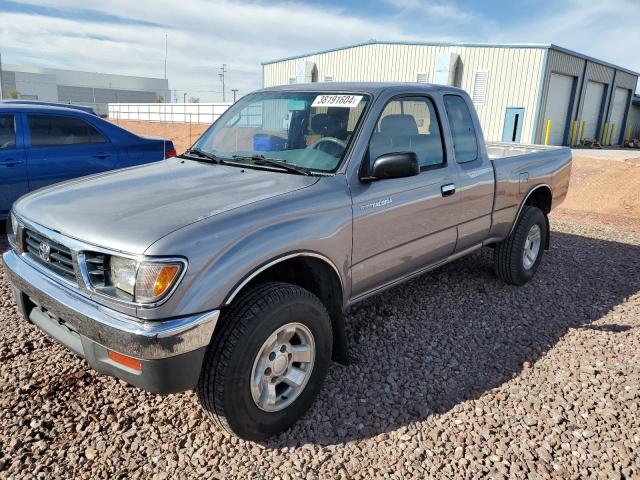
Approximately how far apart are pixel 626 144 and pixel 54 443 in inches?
1418

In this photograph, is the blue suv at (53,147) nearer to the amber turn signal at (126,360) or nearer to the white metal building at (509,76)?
the amber turn signal at (126,360)

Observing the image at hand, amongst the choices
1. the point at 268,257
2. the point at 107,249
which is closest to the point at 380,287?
the point at 268,257

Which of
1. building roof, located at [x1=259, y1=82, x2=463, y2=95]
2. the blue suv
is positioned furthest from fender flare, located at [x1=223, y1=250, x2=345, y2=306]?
the blue suv

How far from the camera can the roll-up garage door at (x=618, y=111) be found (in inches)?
1216

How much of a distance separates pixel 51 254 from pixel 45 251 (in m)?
0.06

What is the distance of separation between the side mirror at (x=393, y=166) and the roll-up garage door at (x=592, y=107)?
28.3m

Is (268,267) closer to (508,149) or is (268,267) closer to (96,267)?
Answer: (96,267)

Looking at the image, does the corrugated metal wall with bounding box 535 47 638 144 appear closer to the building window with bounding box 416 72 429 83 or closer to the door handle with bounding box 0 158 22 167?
the building window with bounding box 416 72 429 83

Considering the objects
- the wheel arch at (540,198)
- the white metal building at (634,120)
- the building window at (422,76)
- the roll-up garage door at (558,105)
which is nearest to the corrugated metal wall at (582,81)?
the roll-up garage door at (558,105)

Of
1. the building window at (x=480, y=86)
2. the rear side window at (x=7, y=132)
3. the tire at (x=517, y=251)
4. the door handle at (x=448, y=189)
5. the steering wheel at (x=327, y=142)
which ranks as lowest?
the tire at (x=517, y=251)

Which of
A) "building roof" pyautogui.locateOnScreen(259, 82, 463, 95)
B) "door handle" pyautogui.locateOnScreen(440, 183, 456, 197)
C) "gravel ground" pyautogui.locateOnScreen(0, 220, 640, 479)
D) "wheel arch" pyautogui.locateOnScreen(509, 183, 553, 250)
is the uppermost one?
"building roof" pyautogui.locateOnScreen(259, 82, 463, 95)

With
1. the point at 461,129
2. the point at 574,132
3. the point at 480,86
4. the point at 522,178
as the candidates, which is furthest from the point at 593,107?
the point at 461,129

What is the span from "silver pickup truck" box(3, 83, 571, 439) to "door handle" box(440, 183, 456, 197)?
2cm

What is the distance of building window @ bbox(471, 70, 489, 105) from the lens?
23094 mm
